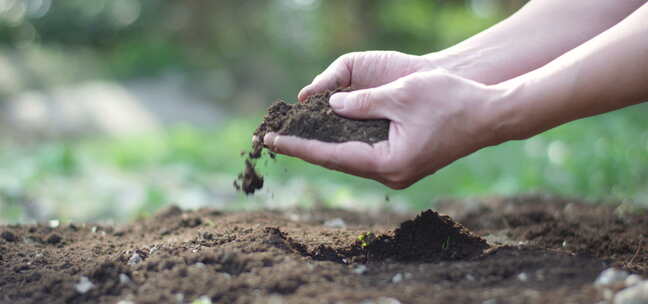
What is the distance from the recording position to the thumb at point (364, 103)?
2032 millimetres

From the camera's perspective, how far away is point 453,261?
1942 millimetres

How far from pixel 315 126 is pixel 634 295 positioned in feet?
3.81

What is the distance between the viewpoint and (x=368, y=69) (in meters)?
2.48

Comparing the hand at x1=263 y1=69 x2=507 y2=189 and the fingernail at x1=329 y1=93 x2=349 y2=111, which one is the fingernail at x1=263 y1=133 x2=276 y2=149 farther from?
the fingernail at x1=329 y1=93 x2=349 y2=111

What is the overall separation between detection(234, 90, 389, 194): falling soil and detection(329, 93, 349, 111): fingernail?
3 cm

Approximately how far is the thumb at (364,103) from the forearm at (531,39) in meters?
0.59

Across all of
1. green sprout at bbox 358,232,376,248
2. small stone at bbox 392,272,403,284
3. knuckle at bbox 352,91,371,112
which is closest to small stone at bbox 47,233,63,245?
green sprout at bbox 358,232,376,248

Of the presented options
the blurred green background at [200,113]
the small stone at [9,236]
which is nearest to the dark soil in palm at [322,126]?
the small stone at [9,236]

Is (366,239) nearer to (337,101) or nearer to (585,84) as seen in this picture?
(337,101)

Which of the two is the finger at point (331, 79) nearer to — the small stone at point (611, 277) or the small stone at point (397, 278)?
the small stone at point (397, 278)

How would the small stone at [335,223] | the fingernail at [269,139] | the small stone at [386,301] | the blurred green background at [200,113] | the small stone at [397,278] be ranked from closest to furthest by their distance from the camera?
the small stone at [386,301]
the small stone at [397,278]
the fingernail at [269,139]
the small stone at [335,223]
the blurred green background at [200,113]

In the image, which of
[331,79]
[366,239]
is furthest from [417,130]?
[331,79]

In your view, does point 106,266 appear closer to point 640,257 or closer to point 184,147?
point 640,257

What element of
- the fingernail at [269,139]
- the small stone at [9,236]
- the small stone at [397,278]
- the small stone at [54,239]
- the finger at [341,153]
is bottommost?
the small stone at [397,278]
